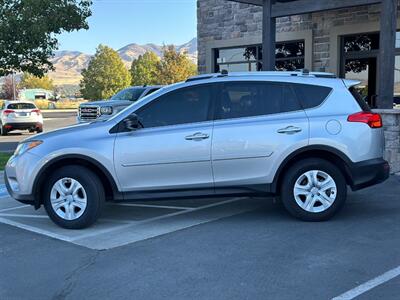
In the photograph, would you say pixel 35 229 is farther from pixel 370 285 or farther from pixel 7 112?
pixel 7 112

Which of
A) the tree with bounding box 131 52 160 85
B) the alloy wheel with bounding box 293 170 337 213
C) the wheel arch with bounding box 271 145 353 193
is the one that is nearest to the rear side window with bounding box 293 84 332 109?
the wheel arch with bounding box 271 145 353 193

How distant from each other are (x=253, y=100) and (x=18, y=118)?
18898 mm

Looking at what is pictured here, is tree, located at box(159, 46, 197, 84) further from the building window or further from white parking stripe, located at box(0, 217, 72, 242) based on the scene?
white parking stripe, located at box(0, 217, 72, 242)

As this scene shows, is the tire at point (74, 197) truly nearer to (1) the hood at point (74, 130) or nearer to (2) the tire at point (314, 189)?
(1) the hood at point (74, 130)

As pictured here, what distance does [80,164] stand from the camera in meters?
6.25

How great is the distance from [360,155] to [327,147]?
16.8 inches

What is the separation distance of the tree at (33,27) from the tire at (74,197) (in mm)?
8291

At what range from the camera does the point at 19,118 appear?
23.0m

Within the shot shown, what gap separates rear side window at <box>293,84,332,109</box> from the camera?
6266 millimetres

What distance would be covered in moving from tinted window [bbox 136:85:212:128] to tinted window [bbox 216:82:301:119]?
0.20 m

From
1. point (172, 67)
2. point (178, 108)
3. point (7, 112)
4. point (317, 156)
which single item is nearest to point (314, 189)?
point (317, 156)

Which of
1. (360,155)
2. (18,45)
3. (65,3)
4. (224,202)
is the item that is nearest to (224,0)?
(65,3)

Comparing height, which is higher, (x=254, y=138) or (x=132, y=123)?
(x=132, y=123)

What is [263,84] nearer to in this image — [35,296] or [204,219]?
[204,219]
